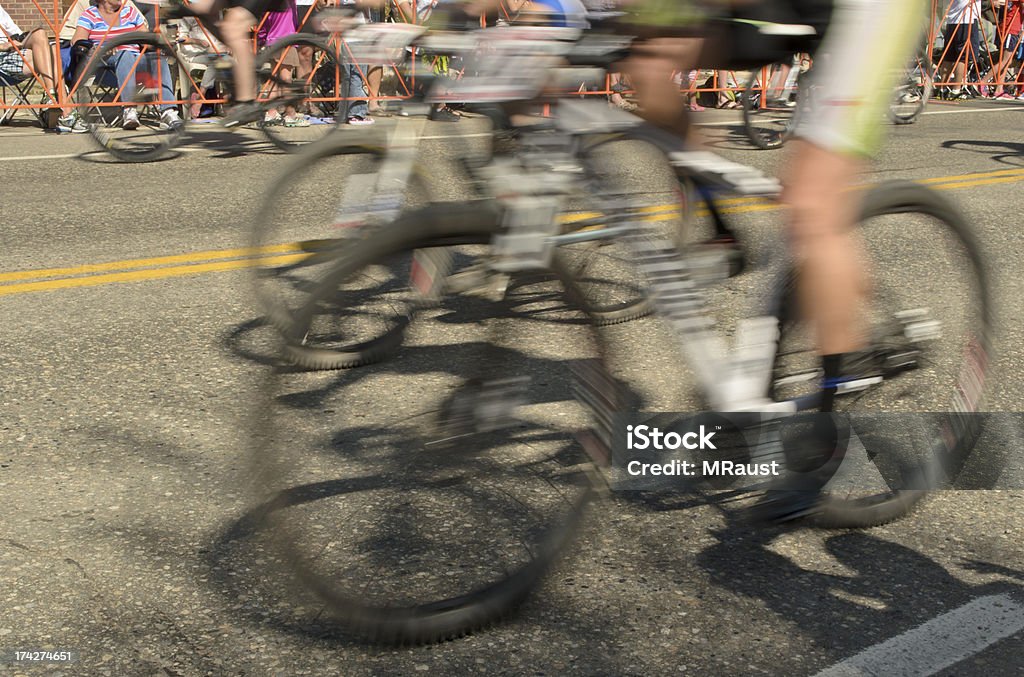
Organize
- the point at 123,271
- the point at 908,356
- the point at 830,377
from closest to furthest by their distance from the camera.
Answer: the point at 830,377 < the point at 908,356 < the point at 123,271

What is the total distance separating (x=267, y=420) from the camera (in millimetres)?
2725

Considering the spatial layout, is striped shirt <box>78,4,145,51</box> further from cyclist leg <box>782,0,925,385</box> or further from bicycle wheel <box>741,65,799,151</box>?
cyclist leg <box>782,0,925,385</box>

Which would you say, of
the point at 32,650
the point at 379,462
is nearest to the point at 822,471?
the point at 379,462

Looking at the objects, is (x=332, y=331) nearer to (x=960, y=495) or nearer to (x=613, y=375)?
(x=613, y=375)

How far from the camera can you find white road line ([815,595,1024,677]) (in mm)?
2793

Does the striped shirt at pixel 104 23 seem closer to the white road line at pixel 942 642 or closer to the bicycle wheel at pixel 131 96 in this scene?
the bicycle wheel at pixel 131 96

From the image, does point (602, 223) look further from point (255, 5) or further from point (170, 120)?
point (170, 120)

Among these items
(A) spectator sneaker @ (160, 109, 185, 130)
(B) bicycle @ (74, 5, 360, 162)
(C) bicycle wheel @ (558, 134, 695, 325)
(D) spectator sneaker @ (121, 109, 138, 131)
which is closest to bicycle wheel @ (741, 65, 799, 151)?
(B) bicycle @ (74, 5, 360, 162)

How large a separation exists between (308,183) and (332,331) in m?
1.66

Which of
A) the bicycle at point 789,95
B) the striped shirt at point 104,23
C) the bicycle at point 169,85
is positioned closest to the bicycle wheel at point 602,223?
the bicycle at point 169,85

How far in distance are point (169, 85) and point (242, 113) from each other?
1.63 meters

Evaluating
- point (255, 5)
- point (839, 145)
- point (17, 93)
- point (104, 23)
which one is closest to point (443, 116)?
point (839, 145)

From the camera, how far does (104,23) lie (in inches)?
492

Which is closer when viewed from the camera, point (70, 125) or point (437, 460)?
point (437, 460)
